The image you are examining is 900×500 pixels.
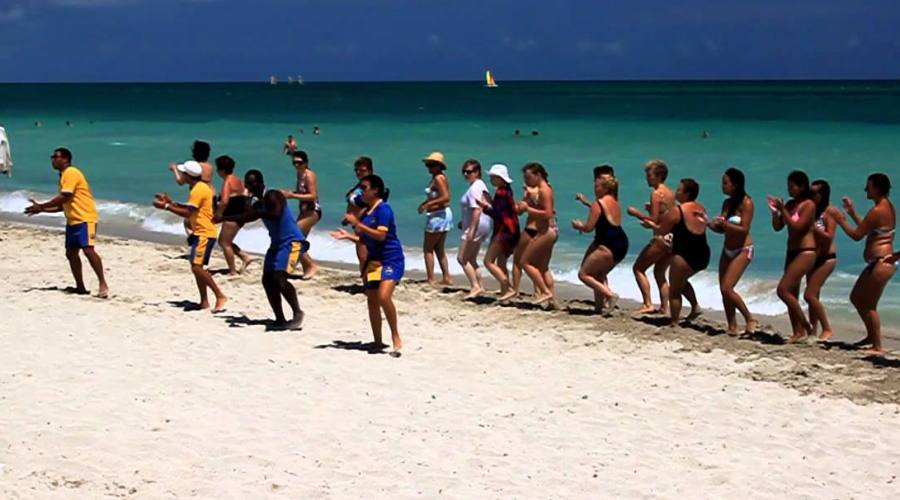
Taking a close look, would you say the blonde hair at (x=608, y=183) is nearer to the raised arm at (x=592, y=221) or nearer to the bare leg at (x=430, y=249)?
the raised arm at (x=592, y=221)

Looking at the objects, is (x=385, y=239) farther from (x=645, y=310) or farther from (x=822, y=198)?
(x=822, y=198)

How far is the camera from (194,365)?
9352mm

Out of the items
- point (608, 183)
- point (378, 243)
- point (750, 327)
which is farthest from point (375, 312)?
point (750, 327)

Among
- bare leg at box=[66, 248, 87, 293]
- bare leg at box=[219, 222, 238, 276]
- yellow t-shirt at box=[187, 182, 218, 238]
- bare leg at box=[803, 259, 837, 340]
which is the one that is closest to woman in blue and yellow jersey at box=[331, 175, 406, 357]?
yellow t-shirt at box=[187, 182, 218, 238]

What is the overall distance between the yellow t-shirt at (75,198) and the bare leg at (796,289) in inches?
251

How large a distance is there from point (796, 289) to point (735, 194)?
0.97 meters

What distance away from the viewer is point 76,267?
39.5 feet

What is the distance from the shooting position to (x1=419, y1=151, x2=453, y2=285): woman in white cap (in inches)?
479

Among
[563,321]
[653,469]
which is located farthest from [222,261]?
[653,469]

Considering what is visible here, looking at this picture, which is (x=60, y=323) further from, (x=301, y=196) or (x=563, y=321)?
(x=563, y=321)

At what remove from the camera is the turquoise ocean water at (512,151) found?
17391 mm

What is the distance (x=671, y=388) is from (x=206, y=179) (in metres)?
5.10

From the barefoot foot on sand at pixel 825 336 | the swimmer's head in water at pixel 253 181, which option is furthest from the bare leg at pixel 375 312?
the barefoot foot on sand at pixel 825 336

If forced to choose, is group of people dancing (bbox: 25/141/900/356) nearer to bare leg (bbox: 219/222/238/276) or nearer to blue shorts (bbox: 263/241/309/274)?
blue shorts (bbox: 263/241/309/274)
